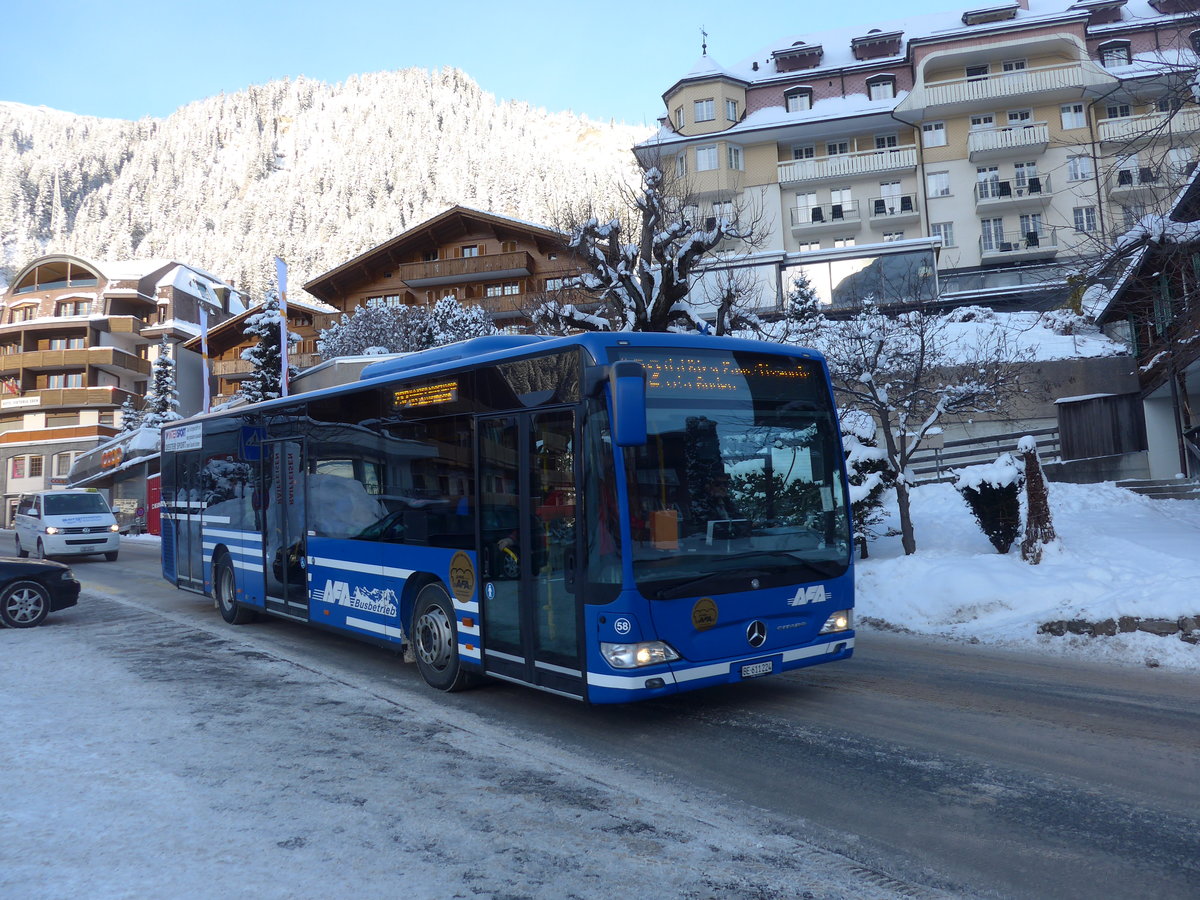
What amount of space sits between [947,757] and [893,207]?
49.9 m

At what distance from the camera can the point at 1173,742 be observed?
5887 millimetres

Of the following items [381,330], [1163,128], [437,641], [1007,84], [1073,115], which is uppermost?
[1007,84]

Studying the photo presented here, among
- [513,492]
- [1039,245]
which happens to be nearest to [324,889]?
[513,492]

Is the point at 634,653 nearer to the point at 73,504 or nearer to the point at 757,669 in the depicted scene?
the point at 757,669

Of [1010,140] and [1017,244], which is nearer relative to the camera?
[1010,140]

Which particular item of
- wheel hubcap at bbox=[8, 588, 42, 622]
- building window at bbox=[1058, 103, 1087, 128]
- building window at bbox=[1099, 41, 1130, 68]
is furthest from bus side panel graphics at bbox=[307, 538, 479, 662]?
building window at bbox=[1099, 41, 1130, 68]

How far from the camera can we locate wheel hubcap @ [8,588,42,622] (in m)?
12.9

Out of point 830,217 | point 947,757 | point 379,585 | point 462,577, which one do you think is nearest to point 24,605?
point 379,585

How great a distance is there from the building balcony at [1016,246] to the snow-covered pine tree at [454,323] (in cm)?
2860

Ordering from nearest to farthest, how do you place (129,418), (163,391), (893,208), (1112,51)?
1. (1112,51)
2. (893,208)
3. (163,391)
4. (129,418)

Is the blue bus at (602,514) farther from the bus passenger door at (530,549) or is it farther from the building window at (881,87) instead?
the building window at (881,87)

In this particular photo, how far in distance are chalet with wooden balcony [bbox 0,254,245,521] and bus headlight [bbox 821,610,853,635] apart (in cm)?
→ 6831

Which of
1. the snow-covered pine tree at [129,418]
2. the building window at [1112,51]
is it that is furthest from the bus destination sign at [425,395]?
the snow-covered pine tree at [129,418]

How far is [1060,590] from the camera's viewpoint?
1048 centimetres
